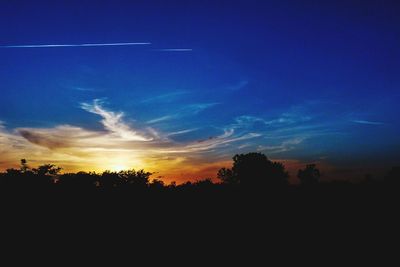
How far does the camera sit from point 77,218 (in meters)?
21.2

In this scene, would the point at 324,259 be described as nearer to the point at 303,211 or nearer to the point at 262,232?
the point at 262,232

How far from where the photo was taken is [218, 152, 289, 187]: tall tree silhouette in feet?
310

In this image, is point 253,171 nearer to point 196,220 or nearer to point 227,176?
point 227,176

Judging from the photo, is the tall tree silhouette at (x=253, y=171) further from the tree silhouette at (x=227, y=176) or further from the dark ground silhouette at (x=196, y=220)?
the dark ground silhouette at (x=196, y=220)

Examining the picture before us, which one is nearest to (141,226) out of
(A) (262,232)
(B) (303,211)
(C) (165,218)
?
(C) (165,218)

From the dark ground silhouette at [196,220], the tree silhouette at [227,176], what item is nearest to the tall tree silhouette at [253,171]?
the tree silhouette at [227,176]

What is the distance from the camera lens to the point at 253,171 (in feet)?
312

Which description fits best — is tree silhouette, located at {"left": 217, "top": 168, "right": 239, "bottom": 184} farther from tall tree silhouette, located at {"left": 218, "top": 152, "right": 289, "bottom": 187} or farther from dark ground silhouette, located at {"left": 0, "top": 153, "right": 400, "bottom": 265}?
dark ground silhouette, located at {"left": 0, "top": 153, "right": 400, "bottom": 265}

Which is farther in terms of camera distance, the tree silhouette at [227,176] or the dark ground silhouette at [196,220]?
the tree silhouette at [227,176]

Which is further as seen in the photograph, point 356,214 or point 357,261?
point 356,214

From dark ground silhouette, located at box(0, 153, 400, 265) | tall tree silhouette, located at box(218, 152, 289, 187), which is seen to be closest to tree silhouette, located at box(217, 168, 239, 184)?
tall tree silhouette, located at box(218, 152, 289, 187)

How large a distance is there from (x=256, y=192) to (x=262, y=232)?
1005 centimetres

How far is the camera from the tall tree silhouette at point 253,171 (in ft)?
310

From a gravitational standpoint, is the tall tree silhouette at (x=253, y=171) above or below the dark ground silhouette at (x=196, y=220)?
above
